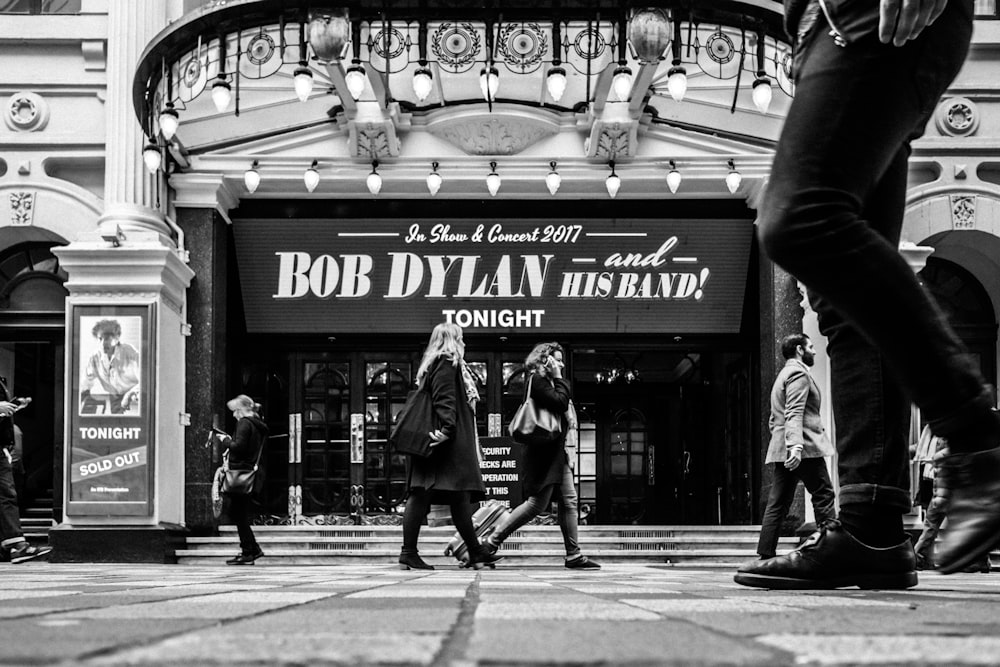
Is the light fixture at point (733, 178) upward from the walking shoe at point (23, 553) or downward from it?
upward

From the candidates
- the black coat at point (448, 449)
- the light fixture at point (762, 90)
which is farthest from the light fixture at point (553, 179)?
the black coat at point (448, 449)

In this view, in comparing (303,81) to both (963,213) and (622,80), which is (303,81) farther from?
(963,213)

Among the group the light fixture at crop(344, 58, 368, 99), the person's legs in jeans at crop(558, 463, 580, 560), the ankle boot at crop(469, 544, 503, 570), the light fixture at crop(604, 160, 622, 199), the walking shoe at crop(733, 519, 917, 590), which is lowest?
the ankle boot at crop(469, 544, 503, 570)

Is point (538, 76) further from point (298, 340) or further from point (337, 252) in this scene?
point (298, 340)

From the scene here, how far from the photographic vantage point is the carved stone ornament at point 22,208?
13641mm

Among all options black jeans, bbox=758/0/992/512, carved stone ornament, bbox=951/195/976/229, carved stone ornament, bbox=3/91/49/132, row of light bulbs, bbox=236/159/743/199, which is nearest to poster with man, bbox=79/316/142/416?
row of light bulbs, bbox=236/159/743/199

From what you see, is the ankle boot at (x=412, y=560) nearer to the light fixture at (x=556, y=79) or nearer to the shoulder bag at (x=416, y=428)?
the shoulder bag at (x=416, y=428)

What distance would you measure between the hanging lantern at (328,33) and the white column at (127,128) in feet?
10.8

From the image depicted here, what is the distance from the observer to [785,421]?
9477 mm

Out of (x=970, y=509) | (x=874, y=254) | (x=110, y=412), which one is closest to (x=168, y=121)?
(x=110, y=412)

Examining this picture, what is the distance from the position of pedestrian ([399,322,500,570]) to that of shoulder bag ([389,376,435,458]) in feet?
0.16

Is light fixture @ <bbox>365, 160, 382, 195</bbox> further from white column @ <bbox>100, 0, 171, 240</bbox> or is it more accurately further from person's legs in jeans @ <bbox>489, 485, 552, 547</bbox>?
person's legs in jeans @ <bbox>489, 485, 552, 547</bbox>

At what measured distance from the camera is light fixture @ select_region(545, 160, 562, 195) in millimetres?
14031

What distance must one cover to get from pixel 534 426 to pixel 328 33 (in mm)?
4509
